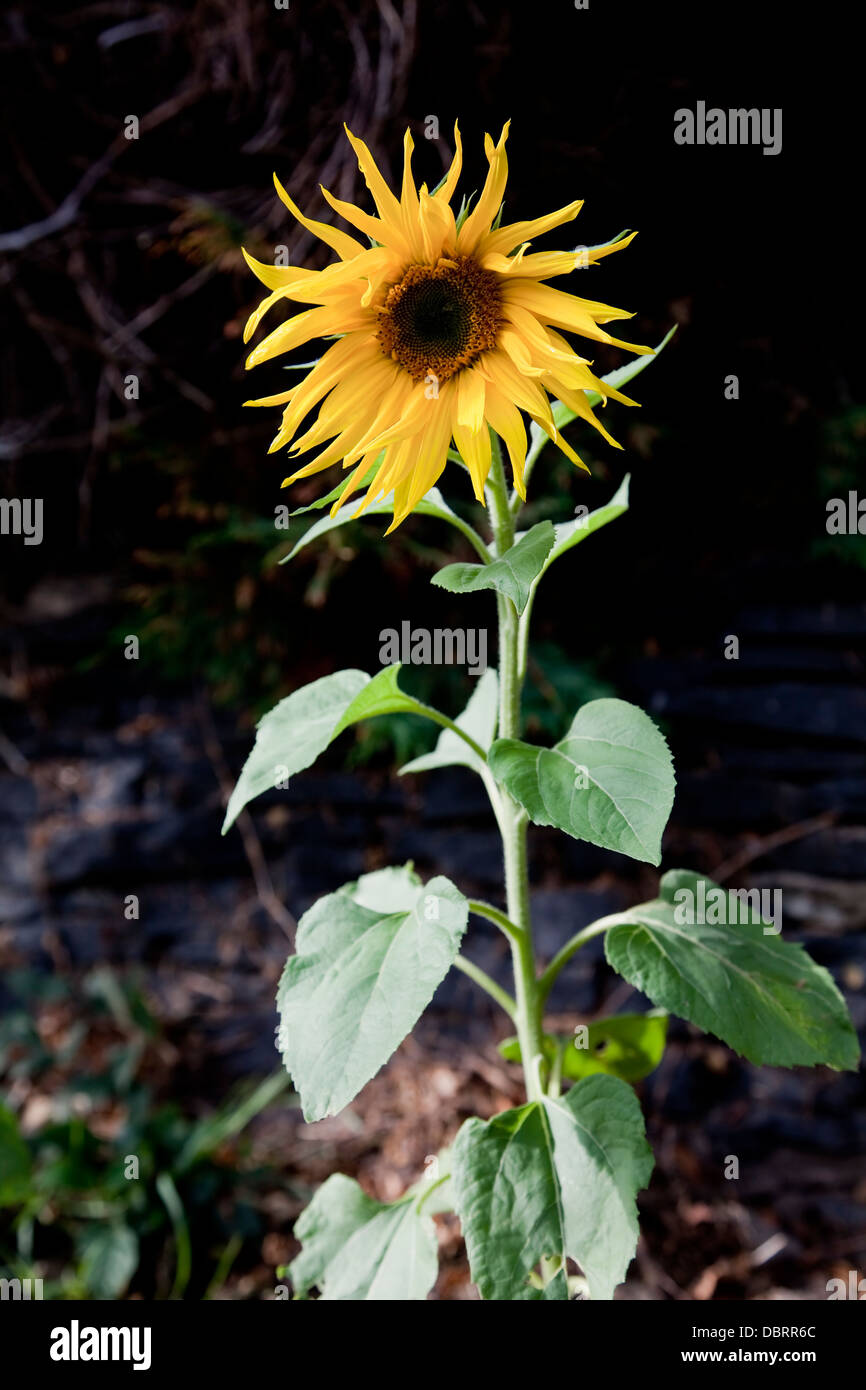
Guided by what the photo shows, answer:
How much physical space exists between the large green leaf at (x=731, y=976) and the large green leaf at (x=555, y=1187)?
13 cm

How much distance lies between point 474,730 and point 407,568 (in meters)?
0.80

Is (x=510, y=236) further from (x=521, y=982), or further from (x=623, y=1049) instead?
(x=623, y=1049)

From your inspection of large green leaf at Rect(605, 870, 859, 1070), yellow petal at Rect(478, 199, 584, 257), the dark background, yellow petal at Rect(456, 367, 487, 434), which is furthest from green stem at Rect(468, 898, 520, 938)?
the dark background

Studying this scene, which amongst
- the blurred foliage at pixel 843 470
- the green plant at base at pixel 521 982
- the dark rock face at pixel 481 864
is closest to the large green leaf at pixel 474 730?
the green plant at base at pixel 521 982

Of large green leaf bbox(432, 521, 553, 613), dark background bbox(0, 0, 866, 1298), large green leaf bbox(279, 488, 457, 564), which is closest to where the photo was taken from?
large green leaf bbox(432, 521, 553, 613)

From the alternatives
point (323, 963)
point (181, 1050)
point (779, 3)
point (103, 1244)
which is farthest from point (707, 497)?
point (103, 1244)

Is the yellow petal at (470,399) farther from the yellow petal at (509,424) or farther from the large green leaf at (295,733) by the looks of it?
the large green leaf at (295,733)

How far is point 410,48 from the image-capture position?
168 centimetres

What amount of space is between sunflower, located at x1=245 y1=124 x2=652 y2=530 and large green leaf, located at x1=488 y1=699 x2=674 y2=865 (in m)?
0.25

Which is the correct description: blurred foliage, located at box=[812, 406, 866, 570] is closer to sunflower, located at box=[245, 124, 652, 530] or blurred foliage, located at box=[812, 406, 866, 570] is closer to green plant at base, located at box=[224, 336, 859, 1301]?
green plant at base, located at box=[224, 336, 859, 1301]

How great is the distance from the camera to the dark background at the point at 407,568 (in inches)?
69.2

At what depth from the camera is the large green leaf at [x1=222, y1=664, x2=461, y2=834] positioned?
0.93m

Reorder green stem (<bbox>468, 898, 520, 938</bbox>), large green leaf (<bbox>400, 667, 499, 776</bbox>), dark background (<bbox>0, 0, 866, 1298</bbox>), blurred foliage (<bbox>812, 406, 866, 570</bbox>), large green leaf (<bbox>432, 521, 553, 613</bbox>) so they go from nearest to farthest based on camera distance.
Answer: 1. large green leaf (<bbox>432, 521, 553, 613</bbox>)
2. green stem (<bbox>468, 898, 520, 938</bbox>)
3. large green leaf (<bbox>400, 667, 499, 776</bbox>)
4. dark background (<bbox>0, 0, 866, 1298</bbox>)
5. blurred foliage (<bbox>812, 406, 866, 570</bbox>)

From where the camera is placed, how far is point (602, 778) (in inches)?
33.3
